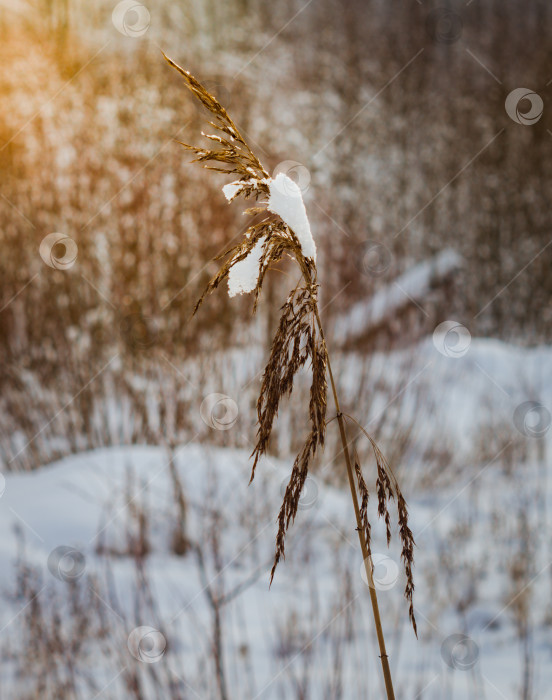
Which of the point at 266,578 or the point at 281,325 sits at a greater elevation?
the point at 281,325

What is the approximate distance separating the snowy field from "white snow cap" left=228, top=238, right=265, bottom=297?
1.21m

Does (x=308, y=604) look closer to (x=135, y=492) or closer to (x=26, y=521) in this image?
(x=135, y=492)

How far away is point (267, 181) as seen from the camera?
74 centimetres

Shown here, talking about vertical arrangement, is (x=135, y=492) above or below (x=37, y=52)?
below

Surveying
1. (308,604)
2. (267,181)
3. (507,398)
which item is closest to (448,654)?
(308,604)

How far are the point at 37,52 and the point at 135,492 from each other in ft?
22.0

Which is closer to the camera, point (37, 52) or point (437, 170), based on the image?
point (37, 52)

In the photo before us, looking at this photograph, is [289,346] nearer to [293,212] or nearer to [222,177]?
[293,212]

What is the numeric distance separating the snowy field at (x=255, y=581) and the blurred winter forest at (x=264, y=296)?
3 cm

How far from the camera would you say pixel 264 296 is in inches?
249

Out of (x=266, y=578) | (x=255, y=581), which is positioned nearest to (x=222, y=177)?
(x=266, y=578)

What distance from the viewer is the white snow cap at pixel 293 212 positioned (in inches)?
27.9

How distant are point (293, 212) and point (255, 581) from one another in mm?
2093

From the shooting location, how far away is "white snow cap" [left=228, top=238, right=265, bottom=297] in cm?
74
